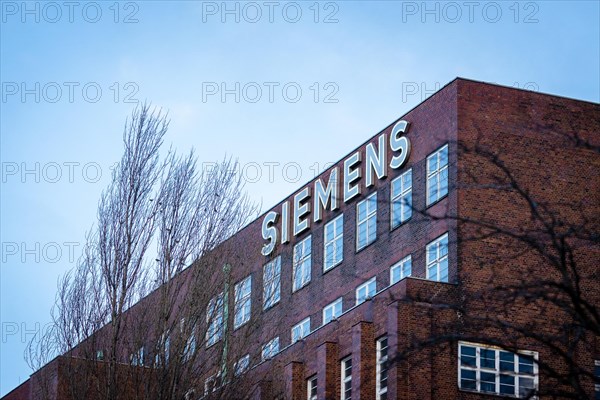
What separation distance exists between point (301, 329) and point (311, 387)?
7.81 meters

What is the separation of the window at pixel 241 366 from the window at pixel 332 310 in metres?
10.7

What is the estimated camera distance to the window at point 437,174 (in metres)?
44.7

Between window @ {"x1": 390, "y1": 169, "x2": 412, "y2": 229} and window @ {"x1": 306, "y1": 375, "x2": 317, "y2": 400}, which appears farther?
window @ {"x1": 390, "y1": 169, "x2": 412, "y2": 229}

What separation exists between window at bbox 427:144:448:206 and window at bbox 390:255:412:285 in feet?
6.88

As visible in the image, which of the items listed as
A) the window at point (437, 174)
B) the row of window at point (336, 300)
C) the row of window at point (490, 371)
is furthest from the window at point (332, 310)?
the row of window at point (490, 371)

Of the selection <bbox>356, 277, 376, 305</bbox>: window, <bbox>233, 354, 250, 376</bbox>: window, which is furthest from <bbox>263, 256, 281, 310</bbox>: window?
<bbox>356, 277, 376, 305</bbox>: window

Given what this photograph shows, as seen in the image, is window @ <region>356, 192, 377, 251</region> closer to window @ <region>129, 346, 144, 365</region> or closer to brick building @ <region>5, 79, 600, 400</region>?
brick building @ <region>5, 79, 600, 400</region>

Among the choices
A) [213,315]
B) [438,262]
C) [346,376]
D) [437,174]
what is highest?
[437,174]

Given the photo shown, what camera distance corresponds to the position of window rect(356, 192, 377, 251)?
4871 centimetres

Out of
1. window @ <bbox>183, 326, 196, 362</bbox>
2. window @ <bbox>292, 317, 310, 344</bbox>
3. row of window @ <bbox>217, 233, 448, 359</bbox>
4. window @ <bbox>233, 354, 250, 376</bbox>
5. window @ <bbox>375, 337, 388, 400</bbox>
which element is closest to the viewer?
window @ <bbox>183, 326, 196, 362</bbox>

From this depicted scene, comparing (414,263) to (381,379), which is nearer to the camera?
Answer: (381,379)

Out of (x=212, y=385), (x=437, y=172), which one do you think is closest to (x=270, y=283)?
(x=437, y=172)

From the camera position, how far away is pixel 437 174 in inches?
1779

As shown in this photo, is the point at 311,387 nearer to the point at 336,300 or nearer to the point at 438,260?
the point at 438,260
